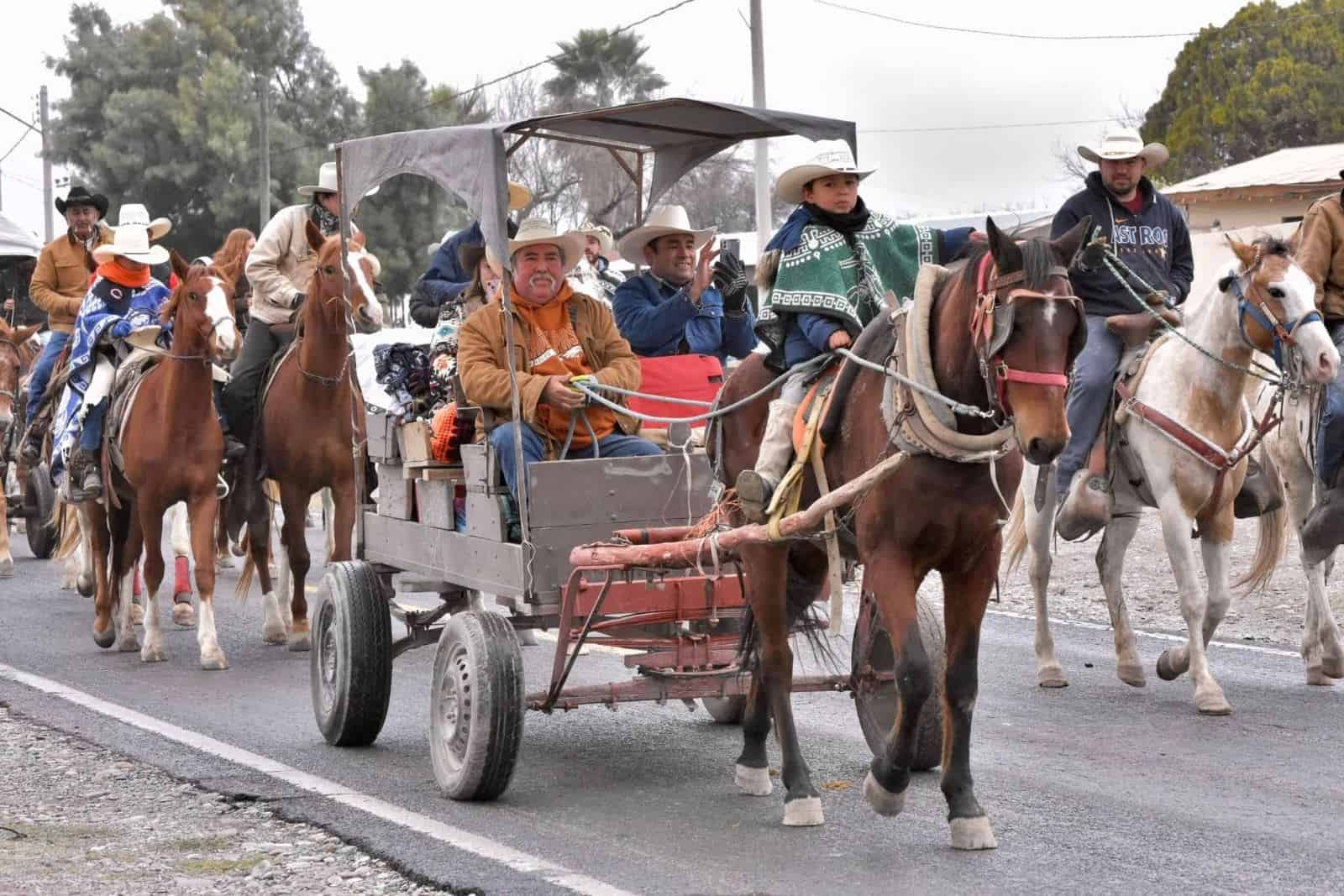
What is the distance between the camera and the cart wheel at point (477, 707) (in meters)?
7.18

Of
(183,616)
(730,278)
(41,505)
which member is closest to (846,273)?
(730,278)

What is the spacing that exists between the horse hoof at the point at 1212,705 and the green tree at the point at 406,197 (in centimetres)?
3636

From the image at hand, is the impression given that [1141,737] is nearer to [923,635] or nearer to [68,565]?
[923,635]

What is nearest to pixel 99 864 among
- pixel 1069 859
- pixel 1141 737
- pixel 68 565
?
pixel 1069 859

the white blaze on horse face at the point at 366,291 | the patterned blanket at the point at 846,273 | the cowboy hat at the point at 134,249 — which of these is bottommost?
the patterned blanket at the point at 846,273

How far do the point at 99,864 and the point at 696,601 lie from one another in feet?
8.51

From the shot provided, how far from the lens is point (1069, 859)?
249 inches

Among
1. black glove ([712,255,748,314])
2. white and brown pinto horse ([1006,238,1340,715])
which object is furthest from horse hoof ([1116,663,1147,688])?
black glove ([712,255,748,314])

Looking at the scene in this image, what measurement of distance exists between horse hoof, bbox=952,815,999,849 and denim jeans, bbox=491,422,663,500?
2271 mm

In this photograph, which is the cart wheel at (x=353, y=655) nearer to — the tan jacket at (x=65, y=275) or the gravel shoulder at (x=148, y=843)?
the gravel shoulder at (x=148, y=843)

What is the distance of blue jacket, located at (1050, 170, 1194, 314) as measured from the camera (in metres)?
10.5

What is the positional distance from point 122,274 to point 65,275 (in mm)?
2579

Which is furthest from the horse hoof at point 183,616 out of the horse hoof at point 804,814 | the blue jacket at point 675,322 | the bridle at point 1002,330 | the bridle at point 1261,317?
the bridle at point 1002,330

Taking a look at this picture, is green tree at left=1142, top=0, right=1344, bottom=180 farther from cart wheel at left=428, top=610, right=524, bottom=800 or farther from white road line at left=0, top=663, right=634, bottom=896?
cart wheel at left=428, top=610, right=524, bottom=800
